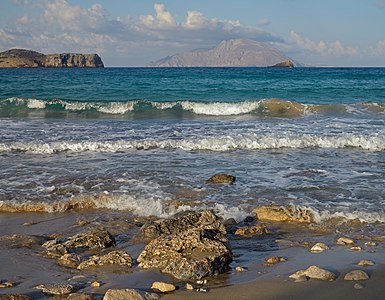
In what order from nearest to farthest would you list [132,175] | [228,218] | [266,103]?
[228,218] → [132,175] → [266,103]

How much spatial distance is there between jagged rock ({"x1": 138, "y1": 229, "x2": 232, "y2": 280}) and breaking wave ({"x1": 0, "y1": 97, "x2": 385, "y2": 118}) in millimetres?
18184

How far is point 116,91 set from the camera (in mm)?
34500

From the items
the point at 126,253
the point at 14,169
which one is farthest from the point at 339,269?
the point at 14,169

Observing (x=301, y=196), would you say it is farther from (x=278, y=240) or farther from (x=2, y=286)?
(x=2, y=286)

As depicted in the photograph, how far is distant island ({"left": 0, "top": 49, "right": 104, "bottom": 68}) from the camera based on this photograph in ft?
385

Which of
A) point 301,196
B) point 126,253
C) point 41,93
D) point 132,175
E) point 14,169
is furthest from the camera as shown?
point 41,93

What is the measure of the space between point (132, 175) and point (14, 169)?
278cm

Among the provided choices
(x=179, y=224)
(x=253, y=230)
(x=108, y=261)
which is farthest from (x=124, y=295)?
(x=253, y=230)

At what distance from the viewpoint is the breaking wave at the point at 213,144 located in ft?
42.5

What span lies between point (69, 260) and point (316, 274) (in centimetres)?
264

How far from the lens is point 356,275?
464 cm

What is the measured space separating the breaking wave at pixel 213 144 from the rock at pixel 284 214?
19.1 feet

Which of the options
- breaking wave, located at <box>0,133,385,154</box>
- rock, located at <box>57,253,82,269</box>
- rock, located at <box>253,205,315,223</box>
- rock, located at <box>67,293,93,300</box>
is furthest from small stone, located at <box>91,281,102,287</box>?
breaking wave, located at <box>0,133,385,154</box>

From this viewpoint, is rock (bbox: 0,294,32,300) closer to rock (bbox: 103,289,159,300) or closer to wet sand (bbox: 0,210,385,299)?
wet sand (bbox: 0,210,385,299)
